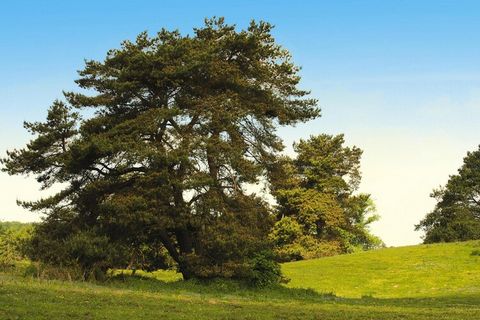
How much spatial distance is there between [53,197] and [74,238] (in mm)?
6131

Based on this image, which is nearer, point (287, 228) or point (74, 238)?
point (74, 238)

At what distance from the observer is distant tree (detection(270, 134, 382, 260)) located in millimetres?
71312

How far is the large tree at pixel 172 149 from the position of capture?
3309 centimetres

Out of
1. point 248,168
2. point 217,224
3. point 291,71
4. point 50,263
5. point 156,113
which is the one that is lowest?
point 50,263

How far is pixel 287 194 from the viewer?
237 ft

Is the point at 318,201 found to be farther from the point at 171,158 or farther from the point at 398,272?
the point at 171,158

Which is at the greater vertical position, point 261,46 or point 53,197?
point 261,46

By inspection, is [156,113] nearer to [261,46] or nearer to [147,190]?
[147,190]

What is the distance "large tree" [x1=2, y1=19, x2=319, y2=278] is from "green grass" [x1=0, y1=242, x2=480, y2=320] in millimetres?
3320

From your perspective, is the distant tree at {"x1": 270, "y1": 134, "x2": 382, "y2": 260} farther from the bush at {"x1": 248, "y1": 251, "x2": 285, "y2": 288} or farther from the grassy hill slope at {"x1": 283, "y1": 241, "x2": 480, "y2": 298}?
the bush at {"x1": 248, "y1": 251, "x2": 285, "y2": 288}

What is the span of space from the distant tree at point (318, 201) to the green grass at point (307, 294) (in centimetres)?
1032

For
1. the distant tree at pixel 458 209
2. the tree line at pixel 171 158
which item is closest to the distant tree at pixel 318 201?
the distant tree at pixel 458 209

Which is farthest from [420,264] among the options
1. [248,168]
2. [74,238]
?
[74,238]

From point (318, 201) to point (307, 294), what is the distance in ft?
129
